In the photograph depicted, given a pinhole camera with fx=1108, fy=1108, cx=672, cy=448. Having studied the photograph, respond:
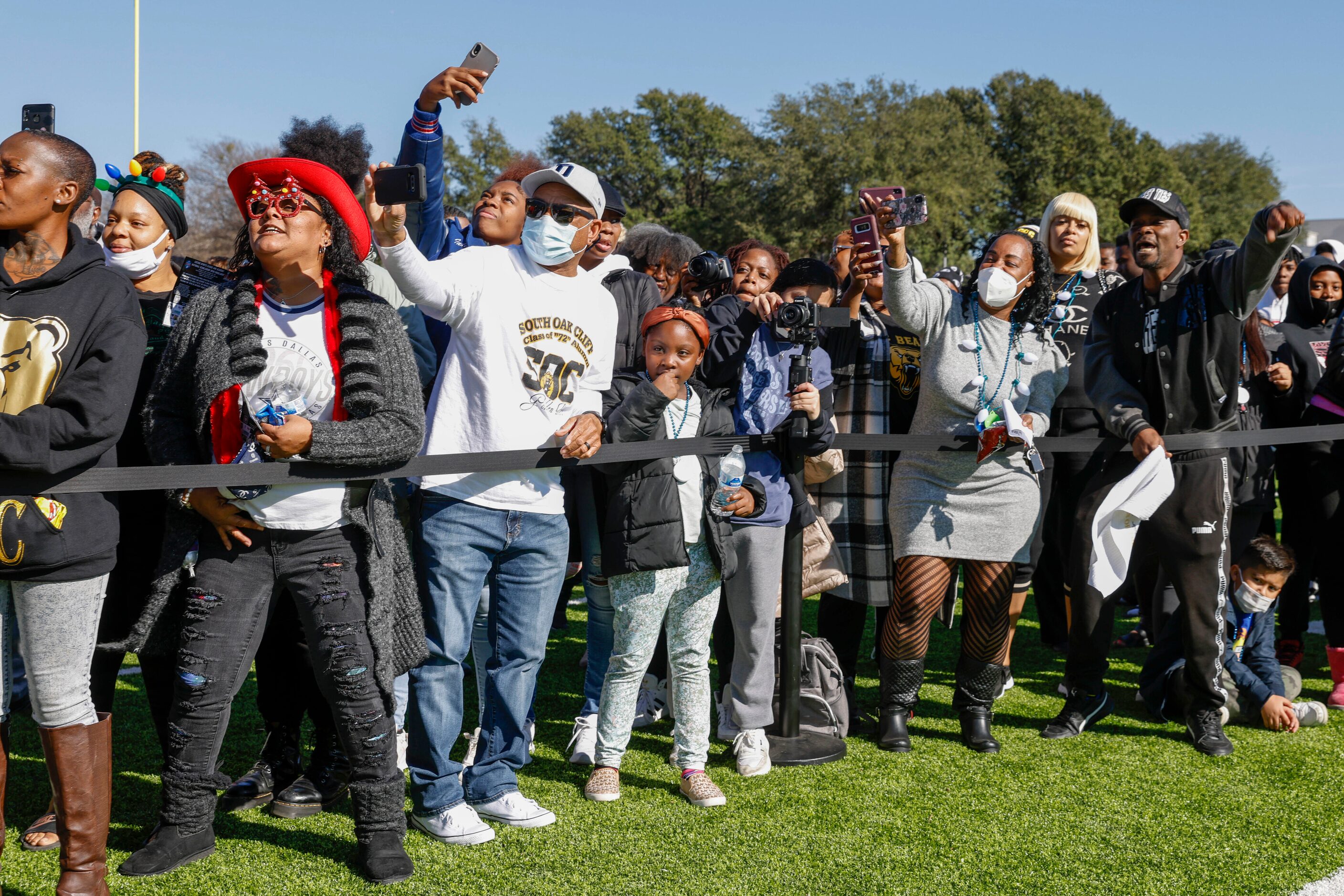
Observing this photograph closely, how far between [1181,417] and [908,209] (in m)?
1.63

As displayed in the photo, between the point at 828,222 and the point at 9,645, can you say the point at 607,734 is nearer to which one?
the point at 9,645

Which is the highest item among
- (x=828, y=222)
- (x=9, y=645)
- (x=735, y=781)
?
(x=828, y=222)

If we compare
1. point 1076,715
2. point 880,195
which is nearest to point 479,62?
point 880,195

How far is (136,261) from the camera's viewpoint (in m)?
3.80

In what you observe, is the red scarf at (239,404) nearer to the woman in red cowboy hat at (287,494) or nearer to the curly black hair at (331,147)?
the woman in red cowboy hat at (287,494)

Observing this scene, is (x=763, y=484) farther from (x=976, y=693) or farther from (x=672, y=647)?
(x=976, y=693)

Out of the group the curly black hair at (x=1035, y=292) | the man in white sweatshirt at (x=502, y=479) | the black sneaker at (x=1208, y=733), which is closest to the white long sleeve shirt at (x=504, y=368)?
the man in white sweatshirt at (x=502, y=479)

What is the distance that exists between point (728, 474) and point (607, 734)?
107 cm

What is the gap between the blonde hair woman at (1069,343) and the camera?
17.1 feet

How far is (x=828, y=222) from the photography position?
5103cm

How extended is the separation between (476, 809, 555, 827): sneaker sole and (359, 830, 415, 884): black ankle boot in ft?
1.52

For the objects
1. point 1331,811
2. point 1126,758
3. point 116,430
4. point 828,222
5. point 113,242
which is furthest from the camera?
point 828,222

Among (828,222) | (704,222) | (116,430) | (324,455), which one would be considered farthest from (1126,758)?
(704,222)

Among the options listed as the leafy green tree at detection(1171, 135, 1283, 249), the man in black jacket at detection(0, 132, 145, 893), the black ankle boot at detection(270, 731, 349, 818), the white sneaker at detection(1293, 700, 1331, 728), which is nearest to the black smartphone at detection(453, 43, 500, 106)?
the man in black jacket at detection(0, 132, 145, 893)
